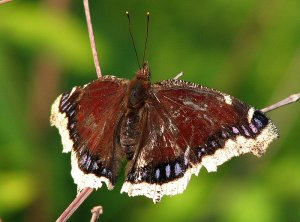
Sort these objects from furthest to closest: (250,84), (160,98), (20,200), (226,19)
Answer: (226,19) < (250,84) < (20,200) < (160,98)

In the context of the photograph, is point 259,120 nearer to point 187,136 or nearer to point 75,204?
point 187,136

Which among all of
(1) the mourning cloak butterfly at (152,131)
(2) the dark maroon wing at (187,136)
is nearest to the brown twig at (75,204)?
(1) the mourning cloak butterfly at (152,131)

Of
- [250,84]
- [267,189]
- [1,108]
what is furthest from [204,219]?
[1,108]

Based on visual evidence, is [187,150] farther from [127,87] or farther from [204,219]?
[204,219]

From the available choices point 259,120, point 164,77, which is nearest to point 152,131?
point 259,120

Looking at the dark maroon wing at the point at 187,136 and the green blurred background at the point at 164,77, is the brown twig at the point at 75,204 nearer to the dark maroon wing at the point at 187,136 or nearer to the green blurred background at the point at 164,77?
the dark maroon wing at the point at 187,136

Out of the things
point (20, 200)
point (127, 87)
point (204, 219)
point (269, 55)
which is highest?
point (127, 87)

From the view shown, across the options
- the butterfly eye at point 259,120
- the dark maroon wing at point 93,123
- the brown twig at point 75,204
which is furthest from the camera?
the dark maroon wing at point 93,123
